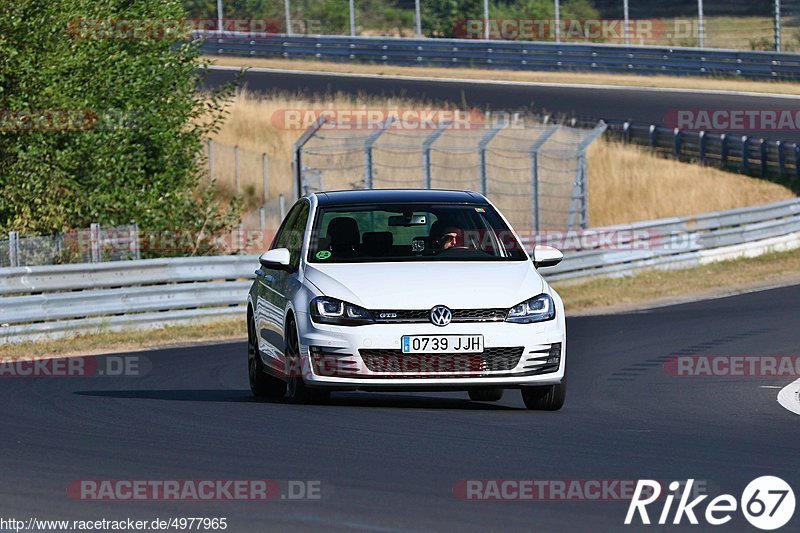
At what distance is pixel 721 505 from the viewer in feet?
22.5

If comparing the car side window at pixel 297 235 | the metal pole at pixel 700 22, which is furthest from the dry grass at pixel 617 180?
the car side window at pixel 297 235

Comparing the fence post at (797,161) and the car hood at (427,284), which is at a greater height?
the car hood at (427,284)

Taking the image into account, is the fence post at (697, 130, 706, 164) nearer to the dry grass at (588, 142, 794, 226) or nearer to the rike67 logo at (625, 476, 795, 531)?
the dry grass at (588, 142, 794, 226)

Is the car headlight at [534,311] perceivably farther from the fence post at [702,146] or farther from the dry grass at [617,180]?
the fence post at [702,146]

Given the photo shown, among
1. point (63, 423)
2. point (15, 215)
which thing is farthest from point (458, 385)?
point (15, 215)

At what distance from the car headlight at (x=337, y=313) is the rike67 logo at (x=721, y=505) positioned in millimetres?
3257

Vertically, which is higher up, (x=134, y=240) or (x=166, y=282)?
(x=134, y=240)

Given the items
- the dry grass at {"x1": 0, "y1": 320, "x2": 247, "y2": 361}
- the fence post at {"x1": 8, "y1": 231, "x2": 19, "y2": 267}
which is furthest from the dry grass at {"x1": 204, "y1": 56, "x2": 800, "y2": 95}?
the fence post at {"x1": 8, "y1": 231, "x2": 19, "y2": 267}

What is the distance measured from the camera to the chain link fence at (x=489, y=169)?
30109 millimetres

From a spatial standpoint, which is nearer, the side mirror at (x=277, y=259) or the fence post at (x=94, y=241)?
the side mirror at (x=277, y=259)

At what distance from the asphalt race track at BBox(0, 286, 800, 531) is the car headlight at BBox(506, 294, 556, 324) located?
673 millimetres

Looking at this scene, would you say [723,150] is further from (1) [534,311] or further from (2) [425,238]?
(1) [534,311]

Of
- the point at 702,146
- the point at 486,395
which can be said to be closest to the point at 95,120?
the point at 486,395

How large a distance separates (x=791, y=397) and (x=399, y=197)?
11.3 ft
